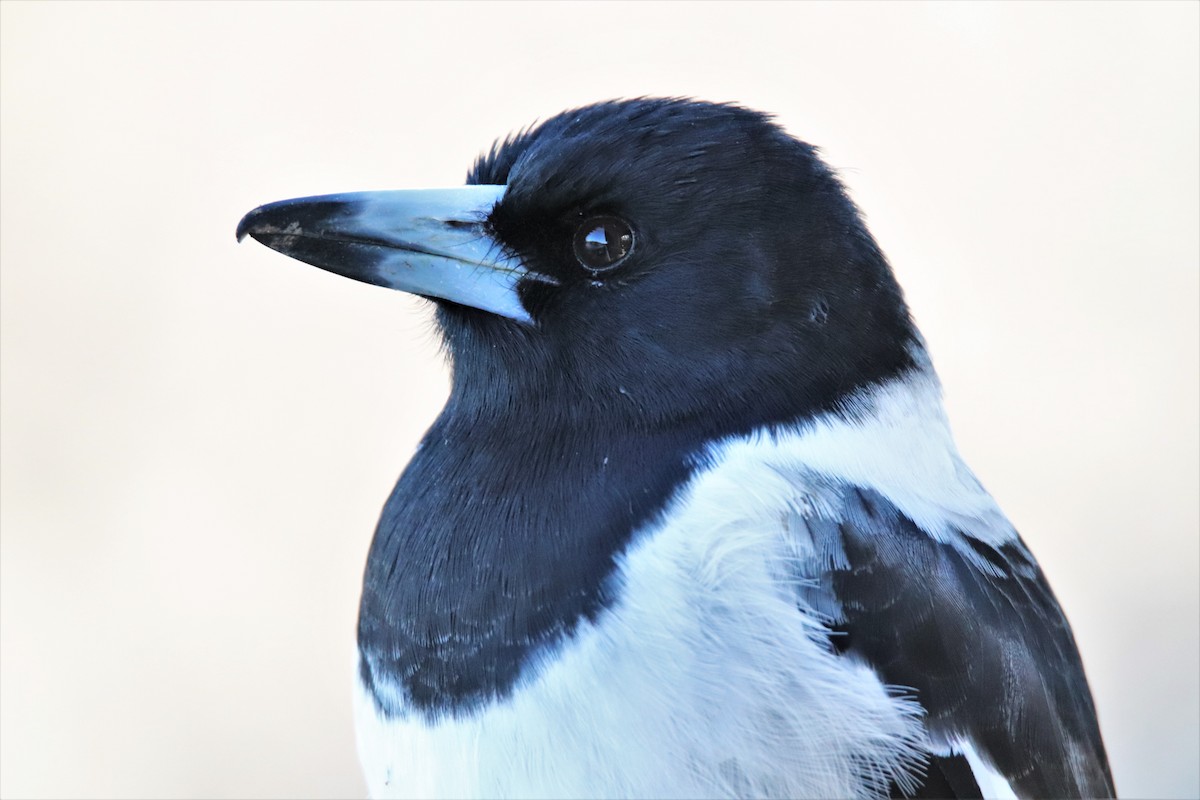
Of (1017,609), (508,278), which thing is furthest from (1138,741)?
(508,278)

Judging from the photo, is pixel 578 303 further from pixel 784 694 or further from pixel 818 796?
pixel 818 796

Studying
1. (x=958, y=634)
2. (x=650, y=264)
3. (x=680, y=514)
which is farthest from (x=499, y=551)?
(x=958, y=634)

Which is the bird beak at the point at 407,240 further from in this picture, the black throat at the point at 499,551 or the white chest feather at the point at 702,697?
the white chest feather at the point at 702,697

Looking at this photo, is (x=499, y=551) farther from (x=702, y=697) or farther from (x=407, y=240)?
(x=407, y=240)

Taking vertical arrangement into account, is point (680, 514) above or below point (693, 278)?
below

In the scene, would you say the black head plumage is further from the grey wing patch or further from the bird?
the grey wing patch

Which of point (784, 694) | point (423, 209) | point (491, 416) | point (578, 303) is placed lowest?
point (784, 694)
